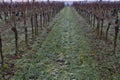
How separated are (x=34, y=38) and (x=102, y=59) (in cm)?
498

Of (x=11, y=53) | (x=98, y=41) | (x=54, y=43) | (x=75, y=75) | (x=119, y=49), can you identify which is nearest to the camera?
(x=75, y=75)

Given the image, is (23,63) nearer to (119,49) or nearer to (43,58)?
(43,58)

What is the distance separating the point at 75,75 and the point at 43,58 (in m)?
2.10

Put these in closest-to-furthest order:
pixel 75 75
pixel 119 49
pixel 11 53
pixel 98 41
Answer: pixel 75 75 → pixel 11 53 → pixel 119 49 → pixel 98 41

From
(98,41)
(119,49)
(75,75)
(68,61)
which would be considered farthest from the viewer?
(98,41)

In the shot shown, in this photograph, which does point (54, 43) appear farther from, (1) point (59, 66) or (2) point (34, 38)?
(1) point (59, 66)

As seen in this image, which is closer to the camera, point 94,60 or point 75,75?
point 75,75

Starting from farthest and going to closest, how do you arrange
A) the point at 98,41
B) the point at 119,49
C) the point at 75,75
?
1. the point at 98,41
2. the point at 119,49
3. the point at 75,75

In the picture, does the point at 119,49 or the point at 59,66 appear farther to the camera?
the point at 119,49

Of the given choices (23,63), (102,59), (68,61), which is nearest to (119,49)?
(102,59)

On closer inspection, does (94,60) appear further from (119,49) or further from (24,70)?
(24,70)

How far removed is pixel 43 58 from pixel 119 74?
2948 mm

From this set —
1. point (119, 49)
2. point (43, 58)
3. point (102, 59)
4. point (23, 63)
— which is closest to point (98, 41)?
point (119, 49)

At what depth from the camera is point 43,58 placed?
8.29m
